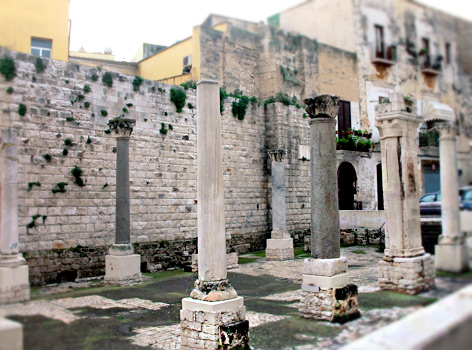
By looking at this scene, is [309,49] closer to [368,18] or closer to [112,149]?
[112,149]

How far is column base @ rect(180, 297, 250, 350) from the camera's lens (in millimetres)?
4820

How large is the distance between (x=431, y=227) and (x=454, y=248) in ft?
1.22

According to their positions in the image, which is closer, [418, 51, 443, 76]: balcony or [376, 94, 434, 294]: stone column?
[418, 51, 443, 76]: balcony

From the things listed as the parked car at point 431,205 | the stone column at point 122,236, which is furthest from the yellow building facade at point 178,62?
the parked car at point 431,205

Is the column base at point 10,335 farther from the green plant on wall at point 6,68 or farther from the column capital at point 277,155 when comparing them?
the column capital at point 277,155

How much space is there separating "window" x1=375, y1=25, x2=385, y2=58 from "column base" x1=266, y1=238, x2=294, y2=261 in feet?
29.3

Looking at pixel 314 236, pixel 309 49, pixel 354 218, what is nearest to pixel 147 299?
pixel 314 236

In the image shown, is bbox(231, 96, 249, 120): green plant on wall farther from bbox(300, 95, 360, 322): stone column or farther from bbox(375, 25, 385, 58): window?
bbox(375, 25, 385, 58): window

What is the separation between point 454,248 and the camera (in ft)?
8.04

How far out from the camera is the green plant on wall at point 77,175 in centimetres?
1037

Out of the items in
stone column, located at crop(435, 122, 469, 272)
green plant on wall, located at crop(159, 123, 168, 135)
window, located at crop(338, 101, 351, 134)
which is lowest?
stone column, located at crop(435, 122, 469, 272)

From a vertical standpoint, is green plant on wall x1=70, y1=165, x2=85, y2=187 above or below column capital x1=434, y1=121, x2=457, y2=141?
above

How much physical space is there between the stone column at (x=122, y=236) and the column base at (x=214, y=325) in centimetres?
470

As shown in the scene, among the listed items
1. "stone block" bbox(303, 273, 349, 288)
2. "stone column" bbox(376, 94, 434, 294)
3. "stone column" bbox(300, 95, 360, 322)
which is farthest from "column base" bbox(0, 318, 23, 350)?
"stone block" bbox(303, 273, 349, 288)
